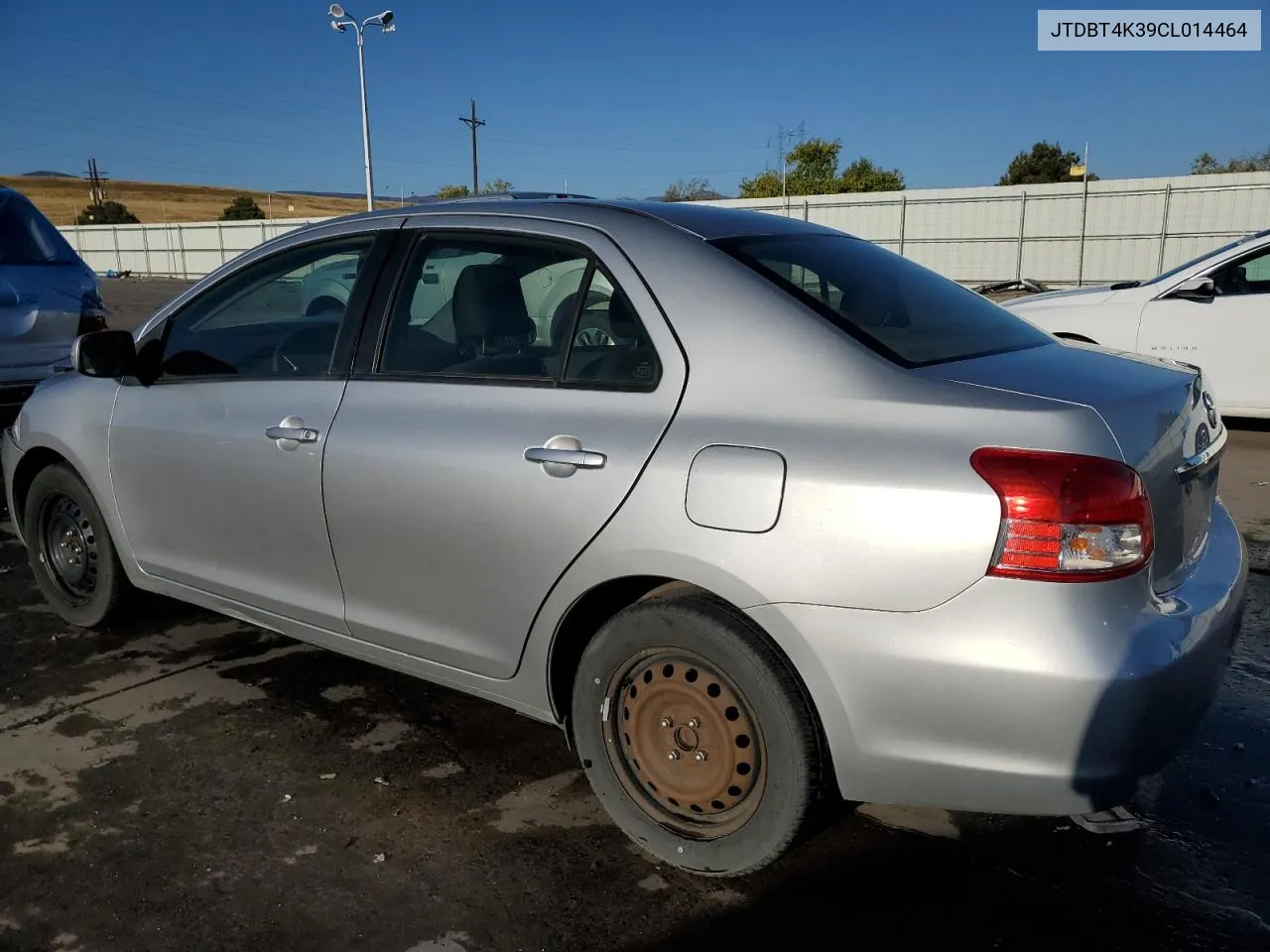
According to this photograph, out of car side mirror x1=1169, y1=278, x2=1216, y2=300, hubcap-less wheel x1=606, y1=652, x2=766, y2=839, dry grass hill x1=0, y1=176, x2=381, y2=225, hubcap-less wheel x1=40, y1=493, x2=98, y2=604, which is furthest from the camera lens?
dry grass hill x1=0, y1=176, x2=381, y2=225

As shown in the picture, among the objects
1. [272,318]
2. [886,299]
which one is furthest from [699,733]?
[272,318]

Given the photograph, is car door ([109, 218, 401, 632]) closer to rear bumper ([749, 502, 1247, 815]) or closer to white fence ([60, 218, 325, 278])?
rear bumper ([749, 502, 1247, 815])

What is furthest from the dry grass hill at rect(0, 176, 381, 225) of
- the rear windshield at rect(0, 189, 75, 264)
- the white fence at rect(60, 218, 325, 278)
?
the rear windshield at rect(0, 189, 75, 264)

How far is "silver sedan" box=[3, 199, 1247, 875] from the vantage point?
210 cm

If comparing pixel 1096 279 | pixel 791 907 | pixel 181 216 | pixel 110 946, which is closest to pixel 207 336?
pixel 110 946

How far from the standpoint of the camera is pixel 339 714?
3.56 metres

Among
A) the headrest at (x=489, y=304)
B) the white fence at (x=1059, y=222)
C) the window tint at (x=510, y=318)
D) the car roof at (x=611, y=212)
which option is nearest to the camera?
the window tint at (x=510, y=318)

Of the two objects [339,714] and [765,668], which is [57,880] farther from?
[765,668]

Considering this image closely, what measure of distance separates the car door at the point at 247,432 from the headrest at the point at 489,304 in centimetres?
32

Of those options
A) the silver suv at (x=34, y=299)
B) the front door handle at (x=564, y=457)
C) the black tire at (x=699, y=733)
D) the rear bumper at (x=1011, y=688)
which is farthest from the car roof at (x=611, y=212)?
the silver suv at (x=34, y=299)

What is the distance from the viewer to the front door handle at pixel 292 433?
3.14m

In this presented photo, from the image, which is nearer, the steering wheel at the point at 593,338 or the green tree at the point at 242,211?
the steering wheel at the point at 593,338

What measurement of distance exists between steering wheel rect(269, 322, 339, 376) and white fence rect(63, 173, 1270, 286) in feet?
75.4

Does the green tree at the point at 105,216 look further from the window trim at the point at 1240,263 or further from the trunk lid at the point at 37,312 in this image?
the window trim at the point at 1240,263
